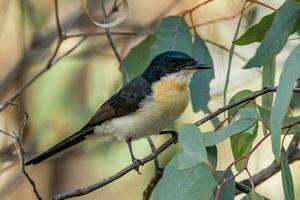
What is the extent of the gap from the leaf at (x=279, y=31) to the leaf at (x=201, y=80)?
1.81ft

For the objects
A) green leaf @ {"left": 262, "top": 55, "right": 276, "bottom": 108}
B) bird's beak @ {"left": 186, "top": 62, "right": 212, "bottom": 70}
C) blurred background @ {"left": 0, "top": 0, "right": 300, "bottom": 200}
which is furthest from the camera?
blurred background @ {"left": 0, "top": 0, "right": 300, "bottom": 200}

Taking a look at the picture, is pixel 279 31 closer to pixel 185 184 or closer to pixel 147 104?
pixel 185 184

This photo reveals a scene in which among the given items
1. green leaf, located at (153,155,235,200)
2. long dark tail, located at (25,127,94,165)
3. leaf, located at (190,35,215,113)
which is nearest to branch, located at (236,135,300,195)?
leaf, located at (190,35,215,113)

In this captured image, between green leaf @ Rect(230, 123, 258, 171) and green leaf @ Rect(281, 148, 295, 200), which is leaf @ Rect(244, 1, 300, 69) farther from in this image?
green leaf @ Rect(281, 148, 295, 200)

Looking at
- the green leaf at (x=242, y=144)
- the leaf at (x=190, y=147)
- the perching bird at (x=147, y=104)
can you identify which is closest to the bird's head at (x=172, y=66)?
the perching bird at (x=147, y=104)

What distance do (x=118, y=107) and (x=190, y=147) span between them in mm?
1549

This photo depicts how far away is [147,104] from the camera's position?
12.5ft

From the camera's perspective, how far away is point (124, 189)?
5238mm

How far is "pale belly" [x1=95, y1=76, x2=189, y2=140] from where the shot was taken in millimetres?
3688

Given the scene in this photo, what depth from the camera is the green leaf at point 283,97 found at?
2.30 metres

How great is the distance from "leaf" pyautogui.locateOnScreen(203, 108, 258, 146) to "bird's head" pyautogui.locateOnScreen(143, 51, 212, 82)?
99 centimetres

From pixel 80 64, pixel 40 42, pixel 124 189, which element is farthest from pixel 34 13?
pixel 124 189

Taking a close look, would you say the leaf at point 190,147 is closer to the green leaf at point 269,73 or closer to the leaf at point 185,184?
the leaf at point 185,184

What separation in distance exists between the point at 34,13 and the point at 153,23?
0.75m
